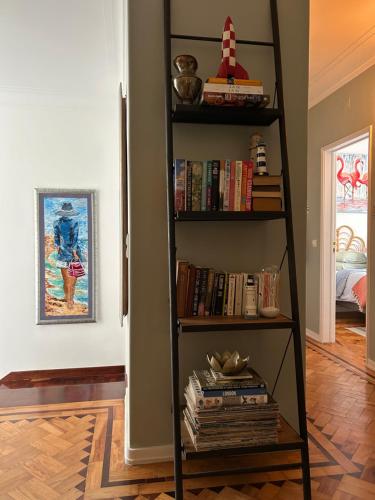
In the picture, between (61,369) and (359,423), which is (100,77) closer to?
(61,369)

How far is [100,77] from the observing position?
3793 millimetres

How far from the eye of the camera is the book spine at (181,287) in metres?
1.78

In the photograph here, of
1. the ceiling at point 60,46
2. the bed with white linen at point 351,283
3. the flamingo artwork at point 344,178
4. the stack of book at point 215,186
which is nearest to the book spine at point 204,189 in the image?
the stack of book at point 215,186

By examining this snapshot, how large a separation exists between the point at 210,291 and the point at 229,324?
0.21m

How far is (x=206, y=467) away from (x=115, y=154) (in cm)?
322

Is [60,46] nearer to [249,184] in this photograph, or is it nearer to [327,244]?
[249,184]

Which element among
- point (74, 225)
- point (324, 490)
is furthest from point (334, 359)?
point (74, 225)

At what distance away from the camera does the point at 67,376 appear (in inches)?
162

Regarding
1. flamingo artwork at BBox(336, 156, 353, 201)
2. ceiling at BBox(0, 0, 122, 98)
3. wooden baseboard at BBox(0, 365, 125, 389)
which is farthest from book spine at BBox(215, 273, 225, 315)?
flamingo artwork at BBox(336, 156, 353, 201)

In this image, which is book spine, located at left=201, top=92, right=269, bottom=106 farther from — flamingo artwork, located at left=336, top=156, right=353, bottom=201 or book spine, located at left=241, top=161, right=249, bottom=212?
flamingo artwork, located at left=336, top=156, right=353, bottom=201

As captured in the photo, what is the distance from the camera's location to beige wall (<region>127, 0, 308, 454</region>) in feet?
6.16

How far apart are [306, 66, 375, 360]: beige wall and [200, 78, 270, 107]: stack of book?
2.21 metres

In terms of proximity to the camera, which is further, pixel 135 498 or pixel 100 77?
pixel 100 77

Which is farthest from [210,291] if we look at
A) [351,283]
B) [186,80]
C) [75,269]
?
[351,283]
